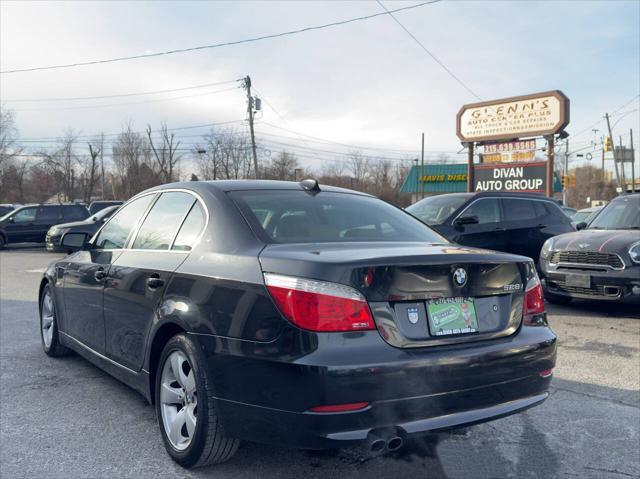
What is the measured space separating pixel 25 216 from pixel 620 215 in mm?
21092

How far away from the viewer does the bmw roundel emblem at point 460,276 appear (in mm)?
2736

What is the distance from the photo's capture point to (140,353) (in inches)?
137

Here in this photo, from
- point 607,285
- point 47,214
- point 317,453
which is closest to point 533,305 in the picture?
point 317,453

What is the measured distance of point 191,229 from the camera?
11.2 ft

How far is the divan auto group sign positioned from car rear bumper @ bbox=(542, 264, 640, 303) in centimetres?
1503

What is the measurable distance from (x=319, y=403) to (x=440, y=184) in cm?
5518

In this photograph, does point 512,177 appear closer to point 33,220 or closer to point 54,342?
point 33,220

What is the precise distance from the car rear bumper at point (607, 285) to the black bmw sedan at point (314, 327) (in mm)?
4398

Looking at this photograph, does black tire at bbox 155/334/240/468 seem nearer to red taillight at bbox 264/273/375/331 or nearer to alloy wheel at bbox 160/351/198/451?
alloy wheel at bbox 160/351/198/451

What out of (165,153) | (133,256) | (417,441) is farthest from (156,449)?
(165,153)

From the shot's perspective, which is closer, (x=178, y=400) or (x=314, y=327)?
(x=314, y=327)

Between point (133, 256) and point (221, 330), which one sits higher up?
point (133, 256)

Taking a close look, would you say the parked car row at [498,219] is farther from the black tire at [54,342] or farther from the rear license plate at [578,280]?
the black tire at [54,342]

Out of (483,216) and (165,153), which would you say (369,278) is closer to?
(483,216)
